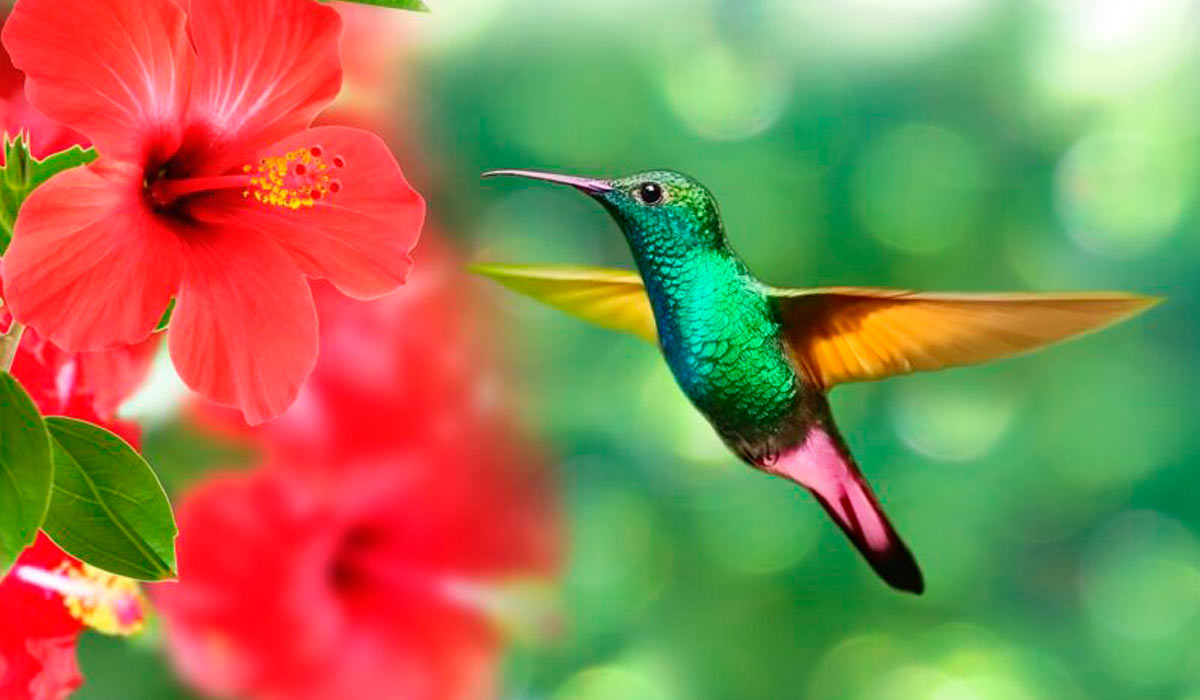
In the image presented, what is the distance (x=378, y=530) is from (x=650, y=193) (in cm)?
35

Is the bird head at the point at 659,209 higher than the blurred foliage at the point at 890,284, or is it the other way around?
the bird head at the point at 659,209

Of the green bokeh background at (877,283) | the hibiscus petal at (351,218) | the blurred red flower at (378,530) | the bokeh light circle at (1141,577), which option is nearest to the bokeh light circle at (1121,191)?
the green bokeh background at (877,283)

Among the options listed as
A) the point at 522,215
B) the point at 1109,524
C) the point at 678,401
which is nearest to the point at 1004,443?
the point at 1109,524

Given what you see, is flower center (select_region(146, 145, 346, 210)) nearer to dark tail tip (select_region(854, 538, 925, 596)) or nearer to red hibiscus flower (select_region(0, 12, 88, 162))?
red hibiscus flower (select_region(0, 12, 88, 162))

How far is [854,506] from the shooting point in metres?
0.42

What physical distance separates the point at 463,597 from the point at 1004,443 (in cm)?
33

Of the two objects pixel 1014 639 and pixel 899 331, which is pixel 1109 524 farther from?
pixel 899 331

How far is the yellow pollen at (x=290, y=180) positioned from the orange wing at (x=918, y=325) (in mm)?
155

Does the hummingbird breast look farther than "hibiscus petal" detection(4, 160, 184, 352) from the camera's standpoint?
Yes

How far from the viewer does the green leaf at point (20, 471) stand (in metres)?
0.24

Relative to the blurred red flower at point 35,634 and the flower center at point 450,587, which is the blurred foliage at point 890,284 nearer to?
the flower center at point 450,587

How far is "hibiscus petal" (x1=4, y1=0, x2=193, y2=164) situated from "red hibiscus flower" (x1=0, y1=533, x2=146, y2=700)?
0.43 ft

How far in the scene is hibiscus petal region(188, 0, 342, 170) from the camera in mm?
282

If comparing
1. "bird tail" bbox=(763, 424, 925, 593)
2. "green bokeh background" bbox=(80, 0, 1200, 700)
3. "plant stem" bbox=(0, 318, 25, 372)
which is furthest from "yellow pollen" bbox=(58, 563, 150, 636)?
"green bokeh background" bbox=(80, 0, 1200, 700)
